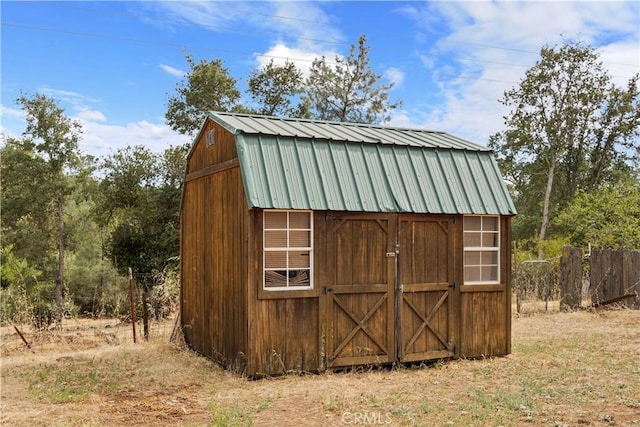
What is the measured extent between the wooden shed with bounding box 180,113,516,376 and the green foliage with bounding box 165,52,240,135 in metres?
14.9

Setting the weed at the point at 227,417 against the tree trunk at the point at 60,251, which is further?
the tree trunk at the point at 60,251

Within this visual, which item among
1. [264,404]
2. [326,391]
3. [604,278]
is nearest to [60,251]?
[326,391]

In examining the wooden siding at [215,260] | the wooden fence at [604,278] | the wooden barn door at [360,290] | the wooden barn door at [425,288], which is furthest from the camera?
the wooden fence at [604,278]

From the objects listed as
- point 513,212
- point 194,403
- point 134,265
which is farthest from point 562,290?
point 134,265

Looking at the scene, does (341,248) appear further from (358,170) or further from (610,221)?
(610,221)

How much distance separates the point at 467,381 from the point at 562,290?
772cm

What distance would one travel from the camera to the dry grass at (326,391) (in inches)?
247

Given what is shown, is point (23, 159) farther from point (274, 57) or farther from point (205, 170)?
point (205, 170)

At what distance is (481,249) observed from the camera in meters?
9.53

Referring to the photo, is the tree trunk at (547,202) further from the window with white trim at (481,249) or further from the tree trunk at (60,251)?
the tree trunk at (60,251)

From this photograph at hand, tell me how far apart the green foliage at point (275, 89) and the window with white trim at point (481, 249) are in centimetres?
1702

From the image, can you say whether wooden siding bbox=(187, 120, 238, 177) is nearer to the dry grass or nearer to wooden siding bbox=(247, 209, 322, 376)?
wooden siding bbox=(247, 209, 322, 376)

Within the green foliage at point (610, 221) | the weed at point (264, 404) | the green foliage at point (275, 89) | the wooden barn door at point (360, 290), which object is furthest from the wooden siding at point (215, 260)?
the green foliage at point (275, 89)

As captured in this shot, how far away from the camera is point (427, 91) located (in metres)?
24.0
